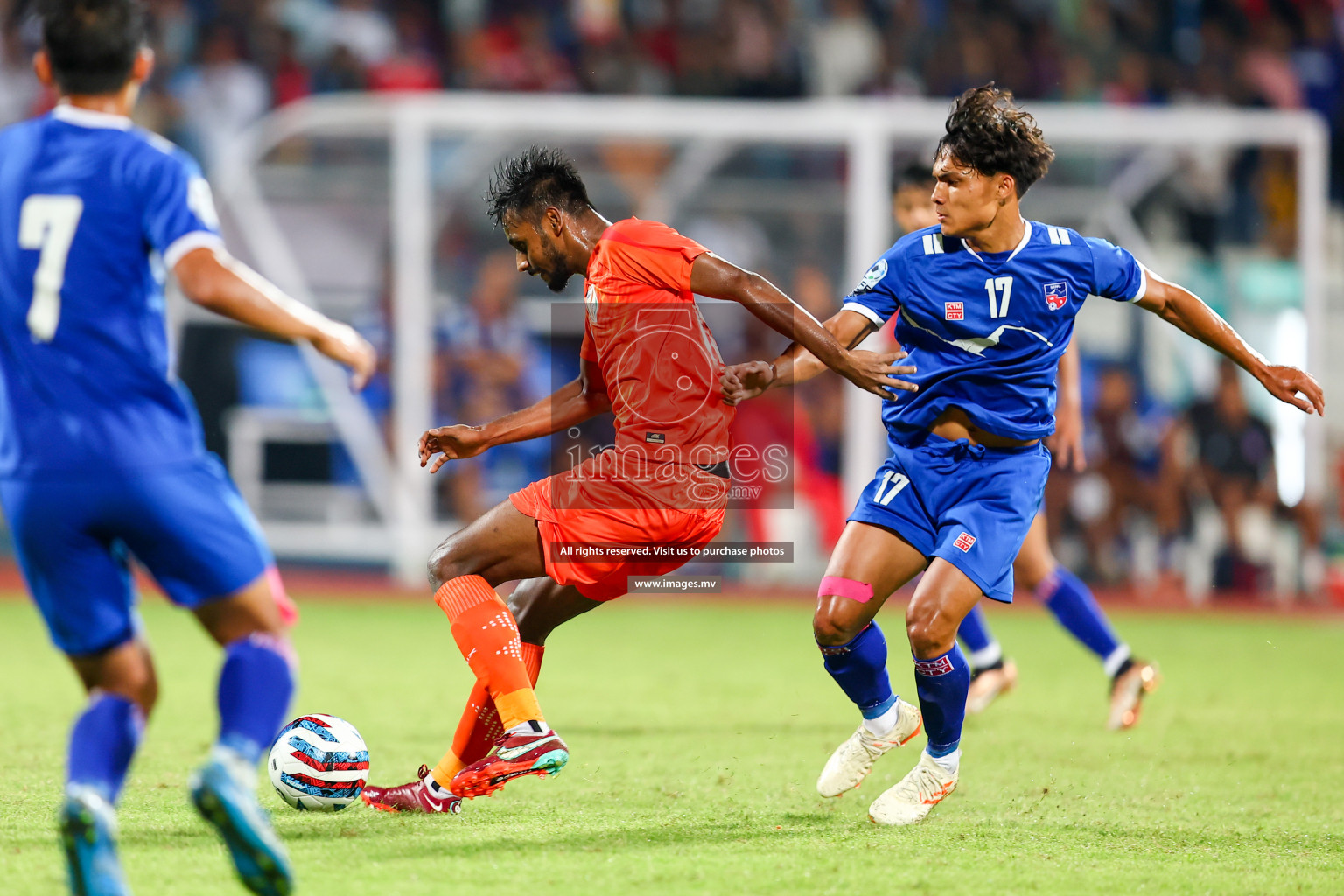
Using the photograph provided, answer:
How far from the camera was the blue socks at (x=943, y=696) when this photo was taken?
5117 millimetres

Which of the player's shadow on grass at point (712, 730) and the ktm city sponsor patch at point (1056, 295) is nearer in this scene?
the ktm city sponsor patch at point (1056, 295)

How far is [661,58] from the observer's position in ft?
55.3

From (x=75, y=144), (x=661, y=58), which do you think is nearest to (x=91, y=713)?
(x=75, y=144)

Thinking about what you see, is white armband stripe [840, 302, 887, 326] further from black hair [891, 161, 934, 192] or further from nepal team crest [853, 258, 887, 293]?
black hair [891, 161, 934, 192]

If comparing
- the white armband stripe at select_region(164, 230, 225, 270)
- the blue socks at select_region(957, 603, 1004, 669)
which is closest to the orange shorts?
the white armband stripe at select_region(164, 230, 225, 270)

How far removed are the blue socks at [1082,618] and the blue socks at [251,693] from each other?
467cm

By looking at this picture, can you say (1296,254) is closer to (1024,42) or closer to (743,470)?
(1024,42)

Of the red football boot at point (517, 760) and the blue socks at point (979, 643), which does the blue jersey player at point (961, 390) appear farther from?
the blue socks at point (979, 643)

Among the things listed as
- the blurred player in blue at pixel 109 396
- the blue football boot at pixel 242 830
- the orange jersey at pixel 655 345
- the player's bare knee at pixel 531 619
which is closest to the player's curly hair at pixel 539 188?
the orange jersey at pixel 655 345

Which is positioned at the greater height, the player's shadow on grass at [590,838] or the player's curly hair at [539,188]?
the player's curly hair at [539,188]

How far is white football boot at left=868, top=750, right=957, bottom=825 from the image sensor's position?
5.07 meters

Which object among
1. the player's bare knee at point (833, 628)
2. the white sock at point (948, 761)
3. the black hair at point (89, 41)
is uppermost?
the black hair at point (89, 41)

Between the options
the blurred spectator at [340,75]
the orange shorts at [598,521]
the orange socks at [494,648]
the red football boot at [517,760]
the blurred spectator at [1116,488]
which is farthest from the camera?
the blurred spectator at [340,75]

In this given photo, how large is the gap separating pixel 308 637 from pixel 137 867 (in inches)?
244
